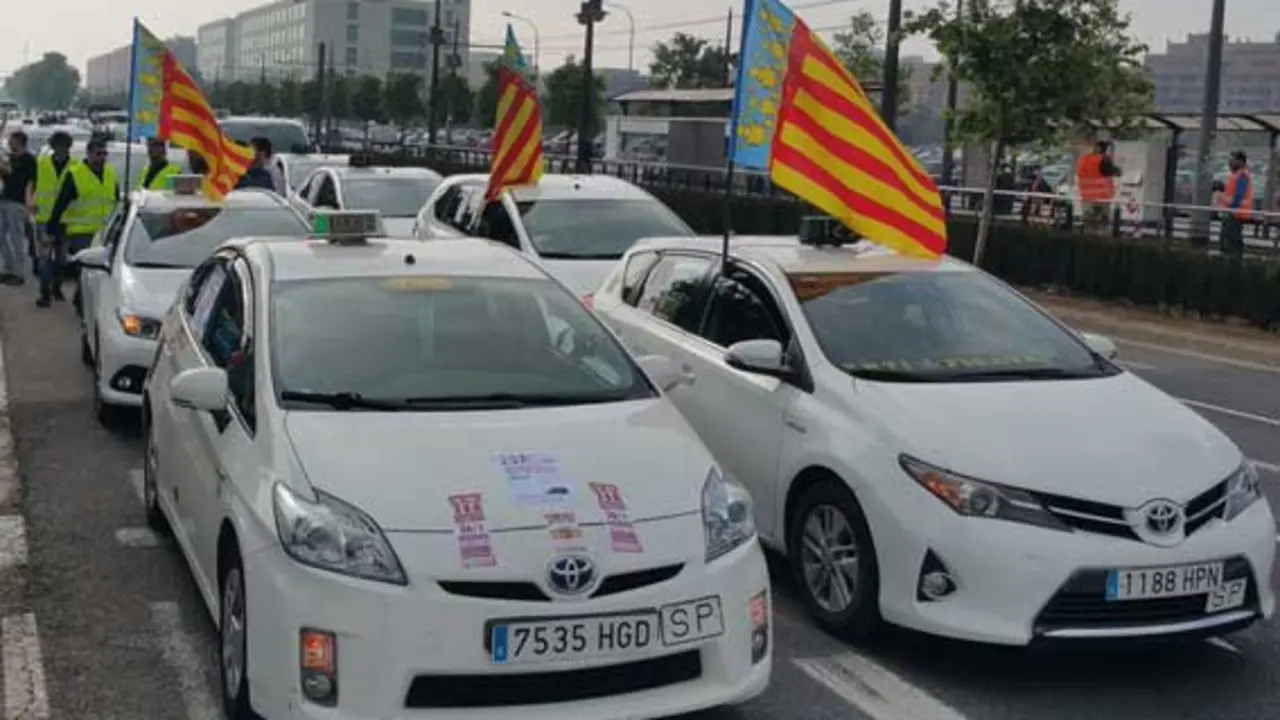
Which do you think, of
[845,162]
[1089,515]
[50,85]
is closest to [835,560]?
[1089,515]

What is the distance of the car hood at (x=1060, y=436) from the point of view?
5.75 meters

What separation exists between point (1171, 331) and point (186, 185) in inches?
444

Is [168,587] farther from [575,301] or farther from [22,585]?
[575,301]

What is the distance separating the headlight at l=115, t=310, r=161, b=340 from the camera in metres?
10.2

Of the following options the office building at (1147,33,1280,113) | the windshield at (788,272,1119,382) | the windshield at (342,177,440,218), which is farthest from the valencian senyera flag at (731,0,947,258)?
the office building at (1147,33,1280,113)

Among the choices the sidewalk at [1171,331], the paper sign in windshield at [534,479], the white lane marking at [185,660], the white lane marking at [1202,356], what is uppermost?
the paper sign in windshield at [534,479]

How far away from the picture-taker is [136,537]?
25.1 ft

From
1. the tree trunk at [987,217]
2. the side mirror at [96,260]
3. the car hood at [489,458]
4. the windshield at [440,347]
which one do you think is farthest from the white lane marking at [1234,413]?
the tree trunk at [987,217]

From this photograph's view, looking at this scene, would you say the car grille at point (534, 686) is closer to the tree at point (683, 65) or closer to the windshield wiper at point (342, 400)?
the windshield wiper at point (342, 400)

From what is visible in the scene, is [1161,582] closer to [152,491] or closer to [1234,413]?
[152,491]

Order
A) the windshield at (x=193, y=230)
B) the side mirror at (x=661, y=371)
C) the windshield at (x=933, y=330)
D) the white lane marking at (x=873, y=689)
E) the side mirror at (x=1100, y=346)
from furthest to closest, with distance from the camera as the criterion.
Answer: the windshield at (x=193, y=230) < the side mirror at (x=1100, y=346) < the windshield at (x=933, y=330) < the side mirror at (x=661, y=371) < the white lane marking at (x=873, y=689)

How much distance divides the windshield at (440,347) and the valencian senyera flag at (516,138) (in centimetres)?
785

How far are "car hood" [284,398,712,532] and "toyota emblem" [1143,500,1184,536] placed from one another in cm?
158

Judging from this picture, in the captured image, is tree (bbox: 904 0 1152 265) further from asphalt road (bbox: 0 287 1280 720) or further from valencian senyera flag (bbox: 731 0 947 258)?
asphalt road (bbox: 0 287 1280 720)
